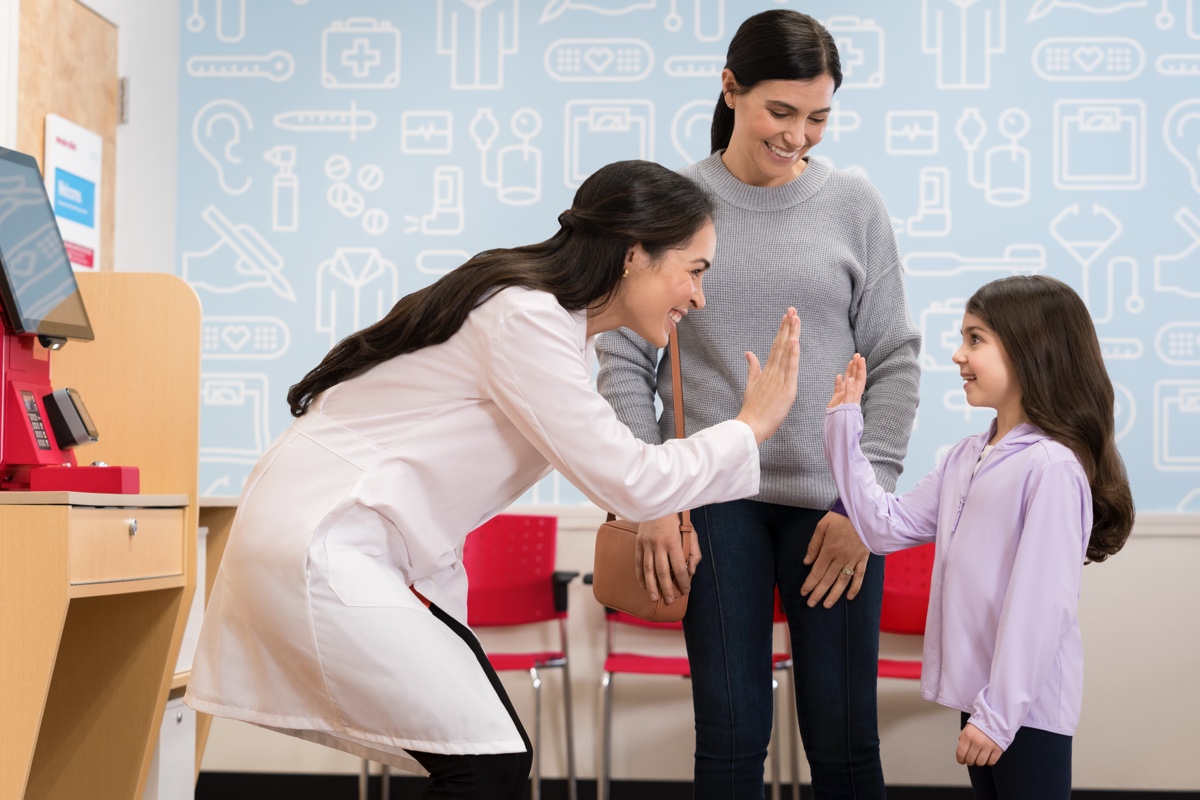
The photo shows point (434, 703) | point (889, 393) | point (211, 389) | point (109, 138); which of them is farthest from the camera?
point (211, 389)

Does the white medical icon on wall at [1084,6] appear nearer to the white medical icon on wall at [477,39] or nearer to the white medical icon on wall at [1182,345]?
the white medical icon on wall at [1182,345]

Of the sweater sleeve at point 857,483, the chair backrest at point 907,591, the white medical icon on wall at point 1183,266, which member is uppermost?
the white medical icon on wall at point 1183,266

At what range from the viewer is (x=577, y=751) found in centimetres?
358

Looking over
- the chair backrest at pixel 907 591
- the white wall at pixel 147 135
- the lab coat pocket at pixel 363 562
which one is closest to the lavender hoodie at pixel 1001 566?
the lab coat pocket at pixel 363 562

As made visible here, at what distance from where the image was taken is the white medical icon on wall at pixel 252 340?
3.71 meters

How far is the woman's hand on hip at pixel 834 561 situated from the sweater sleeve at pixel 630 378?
1.03 feet

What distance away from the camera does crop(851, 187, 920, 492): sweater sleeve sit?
71.6 inches

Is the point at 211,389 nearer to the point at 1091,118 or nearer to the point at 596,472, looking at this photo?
the point at 596,472

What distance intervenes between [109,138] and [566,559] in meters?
1.94

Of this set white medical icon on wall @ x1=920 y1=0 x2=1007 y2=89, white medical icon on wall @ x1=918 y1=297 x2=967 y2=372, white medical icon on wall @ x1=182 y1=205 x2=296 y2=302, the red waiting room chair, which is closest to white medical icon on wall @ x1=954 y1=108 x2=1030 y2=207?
white medical icon on wall @ x1=920 y1=0 x2=1007 y2=89

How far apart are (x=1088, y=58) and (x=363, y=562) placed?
313 cm

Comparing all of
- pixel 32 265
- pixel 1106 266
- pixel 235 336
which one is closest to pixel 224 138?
pixel 235 336

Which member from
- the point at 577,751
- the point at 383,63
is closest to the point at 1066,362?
the point at 577,751

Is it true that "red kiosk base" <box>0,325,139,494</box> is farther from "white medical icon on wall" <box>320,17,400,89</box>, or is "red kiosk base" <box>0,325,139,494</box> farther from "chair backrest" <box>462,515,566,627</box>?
"white medical icon on wall" <box>320,17,400,89</box>
